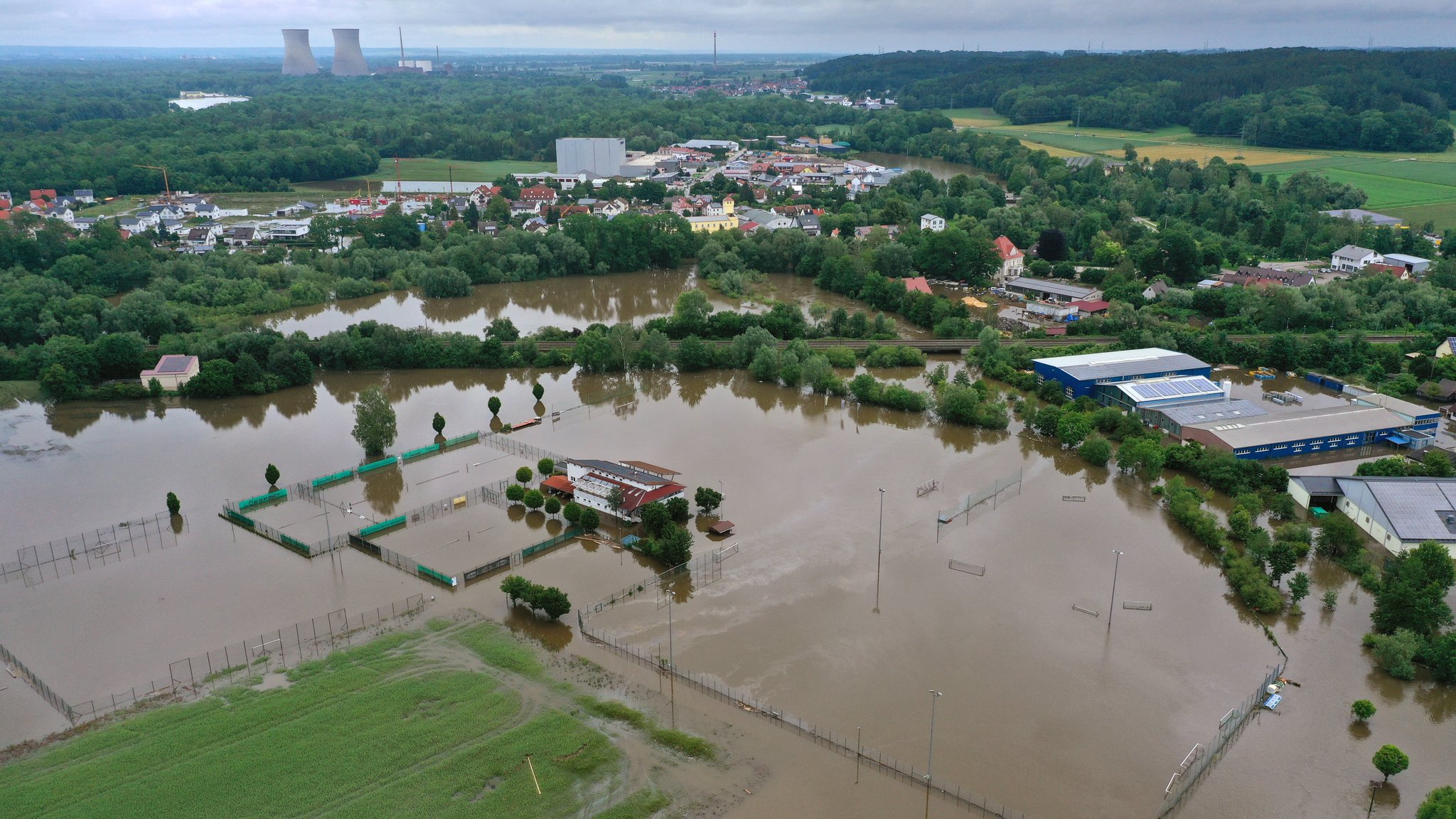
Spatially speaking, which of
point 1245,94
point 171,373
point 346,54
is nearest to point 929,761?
point 171,373

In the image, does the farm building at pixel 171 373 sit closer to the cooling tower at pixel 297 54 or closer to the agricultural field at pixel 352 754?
the agricultural field at pixel 352 754

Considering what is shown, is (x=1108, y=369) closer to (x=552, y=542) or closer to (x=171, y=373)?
(x=552, y=542)

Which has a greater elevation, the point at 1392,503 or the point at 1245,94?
the point at 1245,94

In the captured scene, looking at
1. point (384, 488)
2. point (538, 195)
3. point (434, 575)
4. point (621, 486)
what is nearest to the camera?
point (434, 575)

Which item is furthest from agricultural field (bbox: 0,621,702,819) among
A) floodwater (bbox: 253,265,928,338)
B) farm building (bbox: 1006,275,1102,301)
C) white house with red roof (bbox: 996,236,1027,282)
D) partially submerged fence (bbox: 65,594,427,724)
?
white house with red roof (bbox: 996,236,1027,282)

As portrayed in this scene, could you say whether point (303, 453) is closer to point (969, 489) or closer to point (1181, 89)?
point (969, 489)

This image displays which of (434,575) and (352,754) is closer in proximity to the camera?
Result: (352,754)

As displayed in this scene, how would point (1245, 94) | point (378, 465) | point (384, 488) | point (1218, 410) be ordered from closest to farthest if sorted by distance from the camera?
point (384, 488) < point (378, 465) < point (1218, 410) < point (1245, 94)

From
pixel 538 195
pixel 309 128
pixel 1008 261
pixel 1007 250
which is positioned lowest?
pixel 1008 261
